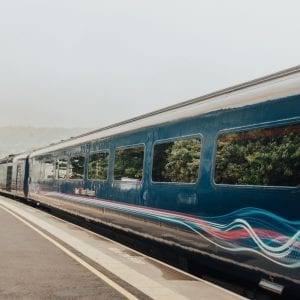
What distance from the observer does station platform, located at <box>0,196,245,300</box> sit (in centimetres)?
805

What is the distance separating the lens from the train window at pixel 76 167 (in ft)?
61.5

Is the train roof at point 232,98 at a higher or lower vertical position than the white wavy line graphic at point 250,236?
higher

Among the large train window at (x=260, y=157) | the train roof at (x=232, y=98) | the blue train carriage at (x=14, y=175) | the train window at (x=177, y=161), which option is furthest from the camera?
the blue train carriage at (x=14, y=175)

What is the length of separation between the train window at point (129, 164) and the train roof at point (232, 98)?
1.83 ft

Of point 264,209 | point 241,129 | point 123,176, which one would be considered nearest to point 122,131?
point 123,176

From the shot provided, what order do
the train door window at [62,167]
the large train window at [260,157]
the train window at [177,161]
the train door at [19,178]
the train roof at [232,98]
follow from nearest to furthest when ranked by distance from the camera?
the large train window at [260,157] < the train roof at [232,98] < the train window at [177,161] < the train door window at [62,167] < the train door at [19,178]

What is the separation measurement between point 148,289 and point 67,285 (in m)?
1.21

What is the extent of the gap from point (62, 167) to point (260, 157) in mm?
14920

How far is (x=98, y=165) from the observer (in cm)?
1659

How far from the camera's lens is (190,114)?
414 inches

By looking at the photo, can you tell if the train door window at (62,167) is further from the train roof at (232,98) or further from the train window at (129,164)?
the train roof at (232,98)

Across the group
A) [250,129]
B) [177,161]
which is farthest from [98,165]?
[250,129]

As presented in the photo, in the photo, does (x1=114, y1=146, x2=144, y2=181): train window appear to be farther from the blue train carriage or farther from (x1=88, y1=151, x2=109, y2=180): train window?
the blue train carriage

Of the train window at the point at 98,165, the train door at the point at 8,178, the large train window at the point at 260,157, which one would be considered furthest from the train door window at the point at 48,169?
the large train window at the point at 260,157
